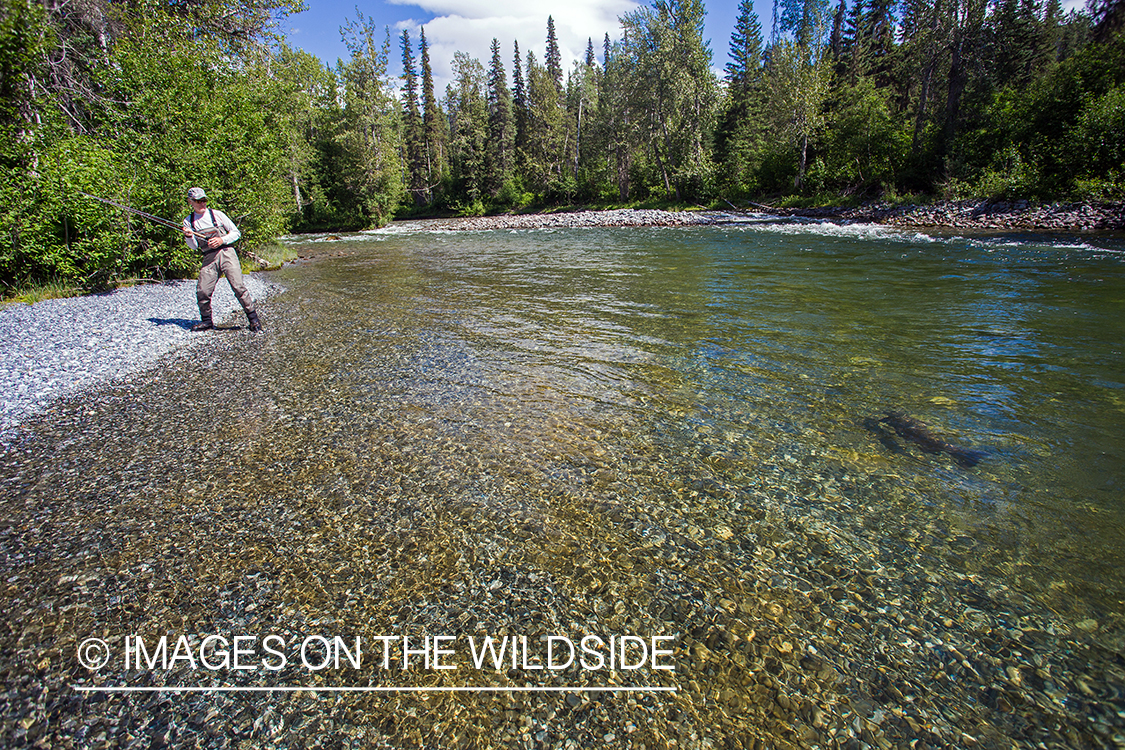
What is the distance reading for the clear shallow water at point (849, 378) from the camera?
4.02 metres

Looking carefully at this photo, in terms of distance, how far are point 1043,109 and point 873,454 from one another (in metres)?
35.8

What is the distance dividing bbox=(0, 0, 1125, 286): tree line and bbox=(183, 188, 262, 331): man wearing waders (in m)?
5.23

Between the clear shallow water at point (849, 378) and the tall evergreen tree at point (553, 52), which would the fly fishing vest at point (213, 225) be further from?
the tall evergreen tree at point (553, 52)

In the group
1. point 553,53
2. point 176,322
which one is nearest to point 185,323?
point 176,322

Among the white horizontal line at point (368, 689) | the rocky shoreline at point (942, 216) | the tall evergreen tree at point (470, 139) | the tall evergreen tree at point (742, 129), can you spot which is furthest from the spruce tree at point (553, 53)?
the white horizontal line at point (368, 689)

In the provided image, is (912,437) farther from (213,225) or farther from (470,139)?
(470,139)

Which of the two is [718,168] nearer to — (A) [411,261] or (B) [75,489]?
(A) [411,261]

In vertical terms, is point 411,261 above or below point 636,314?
above

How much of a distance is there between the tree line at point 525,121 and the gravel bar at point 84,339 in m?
2.00

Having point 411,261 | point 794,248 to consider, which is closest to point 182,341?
point 411,261

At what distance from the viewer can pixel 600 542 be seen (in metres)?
3.85

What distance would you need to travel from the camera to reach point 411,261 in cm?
2248

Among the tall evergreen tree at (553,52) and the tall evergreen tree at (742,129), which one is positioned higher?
the tall evergreen tree at (553,52)

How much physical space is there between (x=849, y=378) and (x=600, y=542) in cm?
491
